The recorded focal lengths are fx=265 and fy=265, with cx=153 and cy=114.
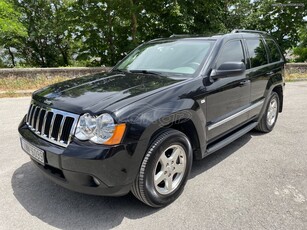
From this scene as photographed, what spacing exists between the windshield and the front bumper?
1396mm

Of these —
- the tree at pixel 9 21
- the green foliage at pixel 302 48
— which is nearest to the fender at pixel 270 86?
the tree at pixel 9 21

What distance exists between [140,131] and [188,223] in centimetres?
99

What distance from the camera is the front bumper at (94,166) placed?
2230 millimetres

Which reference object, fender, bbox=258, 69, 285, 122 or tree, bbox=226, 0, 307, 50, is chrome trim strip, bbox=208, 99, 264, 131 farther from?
tree, bbox=226, 0, 307, 50

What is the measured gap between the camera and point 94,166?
223 cm

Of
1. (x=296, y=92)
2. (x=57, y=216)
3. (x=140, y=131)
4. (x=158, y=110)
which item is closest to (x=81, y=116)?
(x=140, y=131)

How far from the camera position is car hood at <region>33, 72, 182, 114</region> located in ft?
8.02

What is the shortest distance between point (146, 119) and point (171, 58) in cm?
140

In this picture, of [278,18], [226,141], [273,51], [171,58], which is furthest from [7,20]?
[278,18]

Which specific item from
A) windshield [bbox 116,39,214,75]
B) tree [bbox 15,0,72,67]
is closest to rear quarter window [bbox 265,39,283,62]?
windshield [bbox 116,39,214,75]

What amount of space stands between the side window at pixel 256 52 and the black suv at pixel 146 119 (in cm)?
13

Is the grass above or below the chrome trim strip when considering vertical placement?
above

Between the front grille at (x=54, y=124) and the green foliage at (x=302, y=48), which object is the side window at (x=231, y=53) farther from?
the green foliage at (x=302, y=48)

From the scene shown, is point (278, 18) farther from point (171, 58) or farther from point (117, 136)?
point (117, 136)
